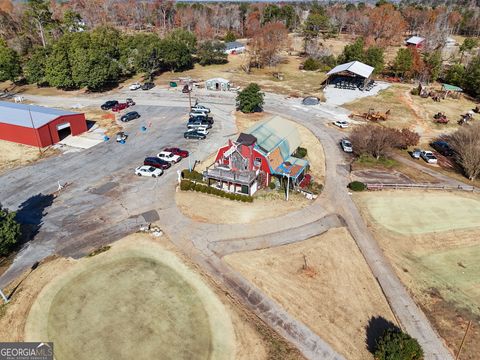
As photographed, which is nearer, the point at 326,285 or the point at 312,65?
the point at 326,285

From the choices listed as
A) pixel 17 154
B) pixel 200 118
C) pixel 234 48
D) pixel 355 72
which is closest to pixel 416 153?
pixel 355 72

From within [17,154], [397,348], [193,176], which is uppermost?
[193,176]

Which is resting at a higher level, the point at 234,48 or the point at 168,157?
the point at 234,48

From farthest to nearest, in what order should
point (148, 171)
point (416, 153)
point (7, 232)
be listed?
point (416, 153) < point (148, 171) < point (7, 232)

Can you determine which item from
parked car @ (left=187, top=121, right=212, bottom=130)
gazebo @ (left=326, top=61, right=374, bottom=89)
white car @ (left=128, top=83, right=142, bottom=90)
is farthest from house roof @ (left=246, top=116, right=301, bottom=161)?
white car @ (left=128, top=83, right=142, bottom=90)

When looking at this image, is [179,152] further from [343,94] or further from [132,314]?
[343,94]

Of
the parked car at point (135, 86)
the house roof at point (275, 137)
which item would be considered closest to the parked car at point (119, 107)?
the parked car at point (135, 86)
